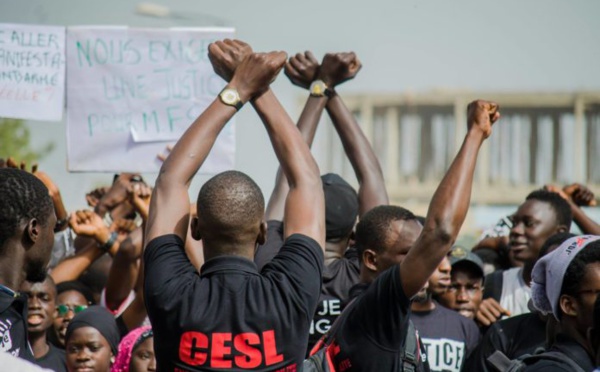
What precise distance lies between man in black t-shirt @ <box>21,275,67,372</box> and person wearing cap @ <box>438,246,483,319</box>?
225 centimetres

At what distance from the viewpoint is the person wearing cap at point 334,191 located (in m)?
4.91

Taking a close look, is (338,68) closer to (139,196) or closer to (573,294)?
(139,196)

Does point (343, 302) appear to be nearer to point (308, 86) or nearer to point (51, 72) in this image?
point (308, 86)

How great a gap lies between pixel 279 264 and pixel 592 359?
1.08 meters

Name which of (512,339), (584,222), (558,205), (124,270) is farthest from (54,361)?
(584,222)

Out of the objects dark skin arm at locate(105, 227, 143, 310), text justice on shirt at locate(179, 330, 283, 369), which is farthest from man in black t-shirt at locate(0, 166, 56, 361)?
dark skin arm at locate(105, 227, 143, 310)

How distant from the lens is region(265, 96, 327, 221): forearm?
17.3ft

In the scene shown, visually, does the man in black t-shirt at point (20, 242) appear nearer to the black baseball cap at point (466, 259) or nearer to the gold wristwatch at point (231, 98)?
the gold wristwatch at point (231, 98)

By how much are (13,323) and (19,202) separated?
0.41 metres

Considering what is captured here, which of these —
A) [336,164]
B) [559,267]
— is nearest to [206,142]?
[559,267]

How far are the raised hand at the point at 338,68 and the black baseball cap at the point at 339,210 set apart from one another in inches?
21.7

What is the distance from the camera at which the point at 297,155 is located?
→ 3.90 meters

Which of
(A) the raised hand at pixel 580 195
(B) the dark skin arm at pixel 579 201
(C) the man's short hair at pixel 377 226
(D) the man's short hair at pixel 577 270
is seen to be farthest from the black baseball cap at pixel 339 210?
(A) the raised hand at pixel 580 195

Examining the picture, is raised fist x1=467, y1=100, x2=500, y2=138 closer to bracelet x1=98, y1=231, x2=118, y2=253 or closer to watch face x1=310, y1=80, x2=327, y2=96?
watch face x1=310, y1=80, x2=327, y2=96
